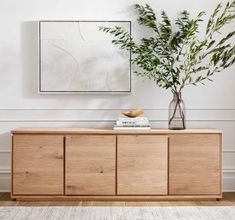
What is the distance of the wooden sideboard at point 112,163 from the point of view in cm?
387

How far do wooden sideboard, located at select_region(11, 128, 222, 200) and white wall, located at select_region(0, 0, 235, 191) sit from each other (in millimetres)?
431

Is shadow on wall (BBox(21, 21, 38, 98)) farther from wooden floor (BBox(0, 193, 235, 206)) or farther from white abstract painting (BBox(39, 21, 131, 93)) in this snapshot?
wooden floor (BBox(0, 193, 235, 206))

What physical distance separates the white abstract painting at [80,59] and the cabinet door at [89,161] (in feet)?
1.89

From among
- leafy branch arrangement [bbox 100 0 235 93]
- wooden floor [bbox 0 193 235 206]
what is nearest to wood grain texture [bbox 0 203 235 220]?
wooden floor [bbox 0 193 235 206]

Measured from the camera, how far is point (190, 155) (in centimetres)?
389

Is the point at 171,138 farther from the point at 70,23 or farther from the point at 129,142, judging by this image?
the point at 70,23

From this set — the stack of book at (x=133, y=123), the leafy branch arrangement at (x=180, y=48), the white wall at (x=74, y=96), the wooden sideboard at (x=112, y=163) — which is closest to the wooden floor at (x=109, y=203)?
the wooden sideboard at (x=112, y=163)

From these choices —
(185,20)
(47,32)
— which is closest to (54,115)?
(47,32)

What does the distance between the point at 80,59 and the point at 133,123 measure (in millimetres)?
785

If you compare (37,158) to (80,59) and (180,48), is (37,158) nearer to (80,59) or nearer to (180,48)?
(80,59)

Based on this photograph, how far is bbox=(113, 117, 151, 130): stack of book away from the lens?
399 cm

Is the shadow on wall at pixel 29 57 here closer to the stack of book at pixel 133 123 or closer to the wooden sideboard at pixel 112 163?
the wooden sideboard at pixel 112 163

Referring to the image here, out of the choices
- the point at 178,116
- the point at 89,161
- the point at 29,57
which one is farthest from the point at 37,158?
the point at 178,116

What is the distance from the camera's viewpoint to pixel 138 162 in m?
3.88
